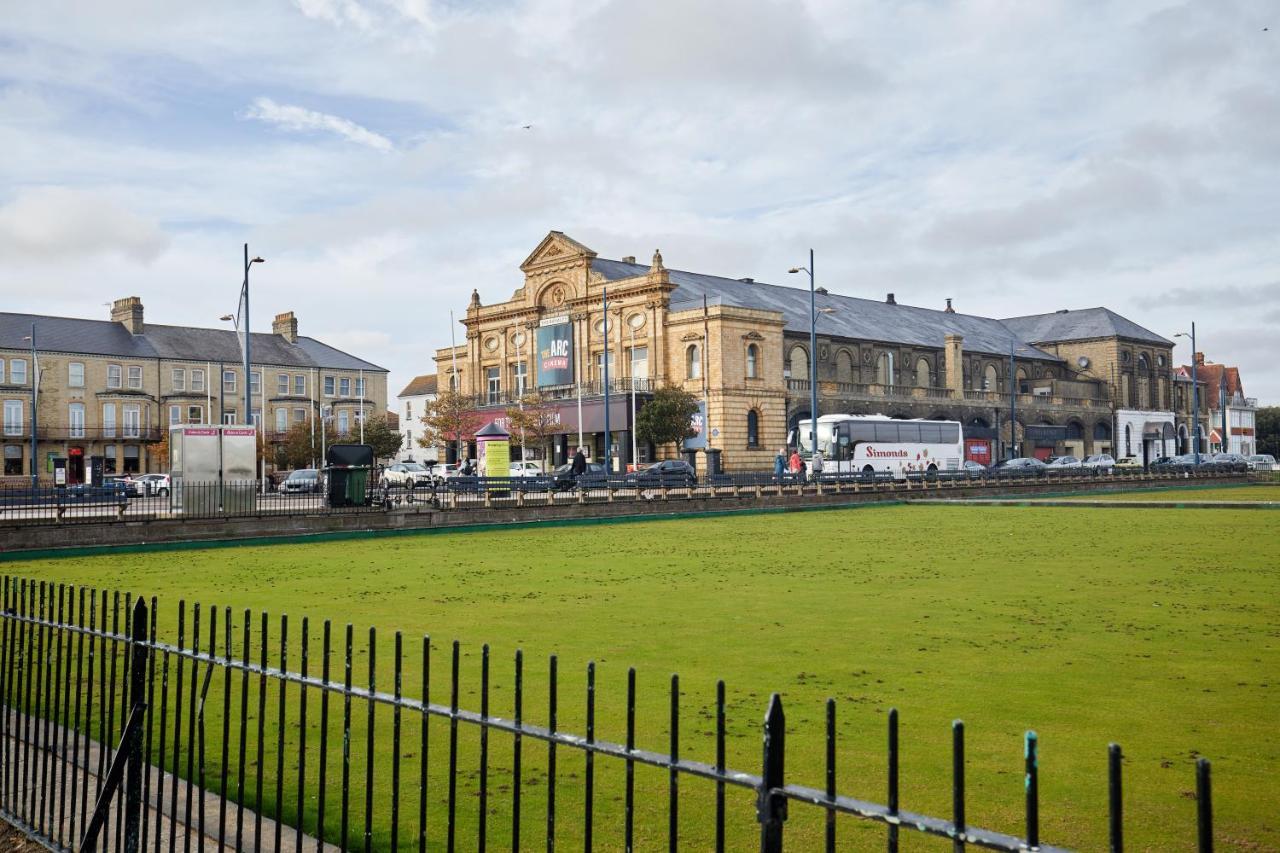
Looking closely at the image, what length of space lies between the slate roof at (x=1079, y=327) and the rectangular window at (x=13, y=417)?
8164 cm

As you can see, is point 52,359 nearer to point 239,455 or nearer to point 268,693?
point 239,455

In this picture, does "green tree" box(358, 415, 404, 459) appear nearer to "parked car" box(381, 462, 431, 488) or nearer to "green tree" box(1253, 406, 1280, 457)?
"parked car" box(381, 462, 431, 488)

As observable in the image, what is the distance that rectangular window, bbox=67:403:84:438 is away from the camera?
226 ft

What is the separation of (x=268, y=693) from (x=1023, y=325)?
102291 mm

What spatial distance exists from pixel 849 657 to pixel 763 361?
57984 millimetres

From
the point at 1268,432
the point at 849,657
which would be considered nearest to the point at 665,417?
the point at 849,657

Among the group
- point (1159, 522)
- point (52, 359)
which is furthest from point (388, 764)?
point (52, 359)

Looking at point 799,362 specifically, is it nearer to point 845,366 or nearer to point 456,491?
point 845,366

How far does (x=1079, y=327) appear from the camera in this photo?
9956 centimetres

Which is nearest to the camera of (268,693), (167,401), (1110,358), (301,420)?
(268,693)

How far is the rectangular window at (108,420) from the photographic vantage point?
230 ft

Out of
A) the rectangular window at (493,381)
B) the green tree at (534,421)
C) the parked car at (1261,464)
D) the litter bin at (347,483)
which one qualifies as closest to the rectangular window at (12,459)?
the rectangular window at (493,381)

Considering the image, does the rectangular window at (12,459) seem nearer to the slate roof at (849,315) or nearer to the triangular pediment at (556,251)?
the triangular pediment at (556,251)

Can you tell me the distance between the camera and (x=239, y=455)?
29.0 meters
